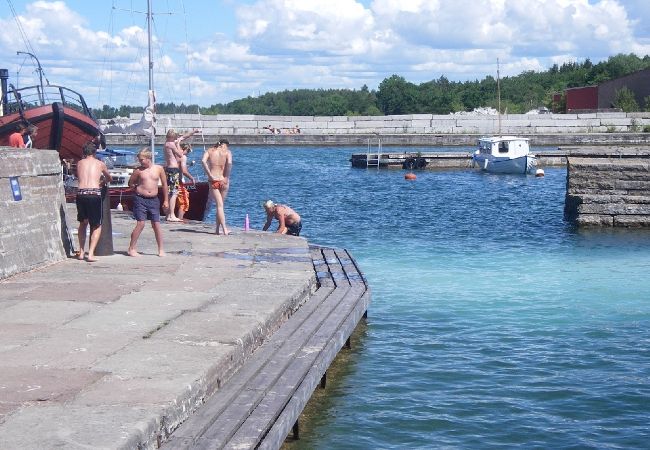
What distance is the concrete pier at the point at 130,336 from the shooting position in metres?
6.43

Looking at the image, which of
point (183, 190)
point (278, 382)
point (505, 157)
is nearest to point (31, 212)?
point (278, 382)

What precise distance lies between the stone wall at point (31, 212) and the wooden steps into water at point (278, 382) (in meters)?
3.52

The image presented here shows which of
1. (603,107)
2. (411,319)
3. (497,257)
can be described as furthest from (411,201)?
(603,107)

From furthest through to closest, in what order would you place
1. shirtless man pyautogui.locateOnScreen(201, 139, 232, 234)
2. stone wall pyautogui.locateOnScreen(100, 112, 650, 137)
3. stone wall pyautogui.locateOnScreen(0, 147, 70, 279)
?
1. stone wall pyautogui.locateOnScreen(100, 112, 650, 137)
2. shirtless man pyautogui.locateOnScreen(201, 139, 232, 234)
3. stone wall pyautogui.locateOnScreen(0, 147, 70, 279)

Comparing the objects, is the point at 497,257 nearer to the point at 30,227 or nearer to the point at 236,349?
the point at 30,227

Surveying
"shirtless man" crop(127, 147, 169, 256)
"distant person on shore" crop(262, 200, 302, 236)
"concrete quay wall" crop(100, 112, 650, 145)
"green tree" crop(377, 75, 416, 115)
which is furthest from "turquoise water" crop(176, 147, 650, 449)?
"green tree" crop(377, 75, 416, 115)

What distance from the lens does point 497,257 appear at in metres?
21.3

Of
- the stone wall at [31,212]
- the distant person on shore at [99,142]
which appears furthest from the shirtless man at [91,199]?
the distant person on shore at [99,142]

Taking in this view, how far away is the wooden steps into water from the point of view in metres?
7.03

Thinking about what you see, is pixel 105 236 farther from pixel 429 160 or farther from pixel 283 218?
pixel 429 160

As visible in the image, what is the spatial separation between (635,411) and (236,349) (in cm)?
422

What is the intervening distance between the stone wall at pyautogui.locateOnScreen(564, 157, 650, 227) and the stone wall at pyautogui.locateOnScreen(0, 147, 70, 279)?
1535 cm

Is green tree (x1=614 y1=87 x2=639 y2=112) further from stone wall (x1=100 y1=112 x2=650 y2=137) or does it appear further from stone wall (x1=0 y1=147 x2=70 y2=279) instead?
stone wall (x1=0 y1=147 x2=70 y2=279)

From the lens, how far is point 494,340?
507 inches
